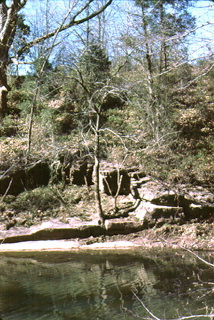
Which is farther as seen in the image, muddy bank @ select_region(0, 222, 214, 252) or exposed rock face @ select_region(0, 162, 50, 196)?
exposed rock face @ select_region(0, 162, 50, 196)

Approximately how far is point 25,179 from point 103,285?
7.45 meters

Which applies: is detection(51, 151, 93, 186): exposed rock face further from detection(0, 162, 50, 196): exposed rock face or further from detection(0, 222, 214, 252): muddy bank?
detection(0, 222, 214, 252): muddy bank

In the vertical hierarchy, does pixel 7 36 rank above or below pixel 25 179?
above

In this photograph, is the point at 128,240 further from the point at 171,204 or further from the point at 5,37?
the point at 5,37

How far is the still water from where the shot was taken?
526 centimetres

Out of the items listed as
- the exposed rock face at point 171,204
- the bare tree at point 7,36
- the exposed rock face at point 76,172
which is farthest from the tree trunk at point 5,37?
the exposed rock face at point 171,204

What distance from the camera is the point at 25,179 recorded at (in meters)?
13.1

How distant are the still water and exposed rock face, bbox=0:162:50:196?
4135mm

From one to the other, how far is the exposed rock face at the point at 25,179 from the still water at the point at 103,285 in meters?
4.14

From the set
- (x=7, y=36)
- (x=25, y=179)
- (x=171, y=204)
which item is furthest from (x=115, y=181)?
(x=7, y=36)

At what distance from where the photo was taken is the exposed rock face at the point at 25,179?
1259cm

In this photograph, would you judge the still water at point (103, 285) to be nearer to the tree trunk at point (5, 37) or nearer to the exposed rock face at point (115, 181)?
the exposed rock face at point (115, 181)

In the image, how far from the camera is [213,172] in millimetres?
12938

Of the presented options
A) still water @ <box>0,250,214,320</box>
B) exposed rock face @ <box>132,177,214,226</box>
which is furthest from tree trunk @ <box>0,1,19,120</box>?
exposed rock face @ <box>132,177,214,226</box>
